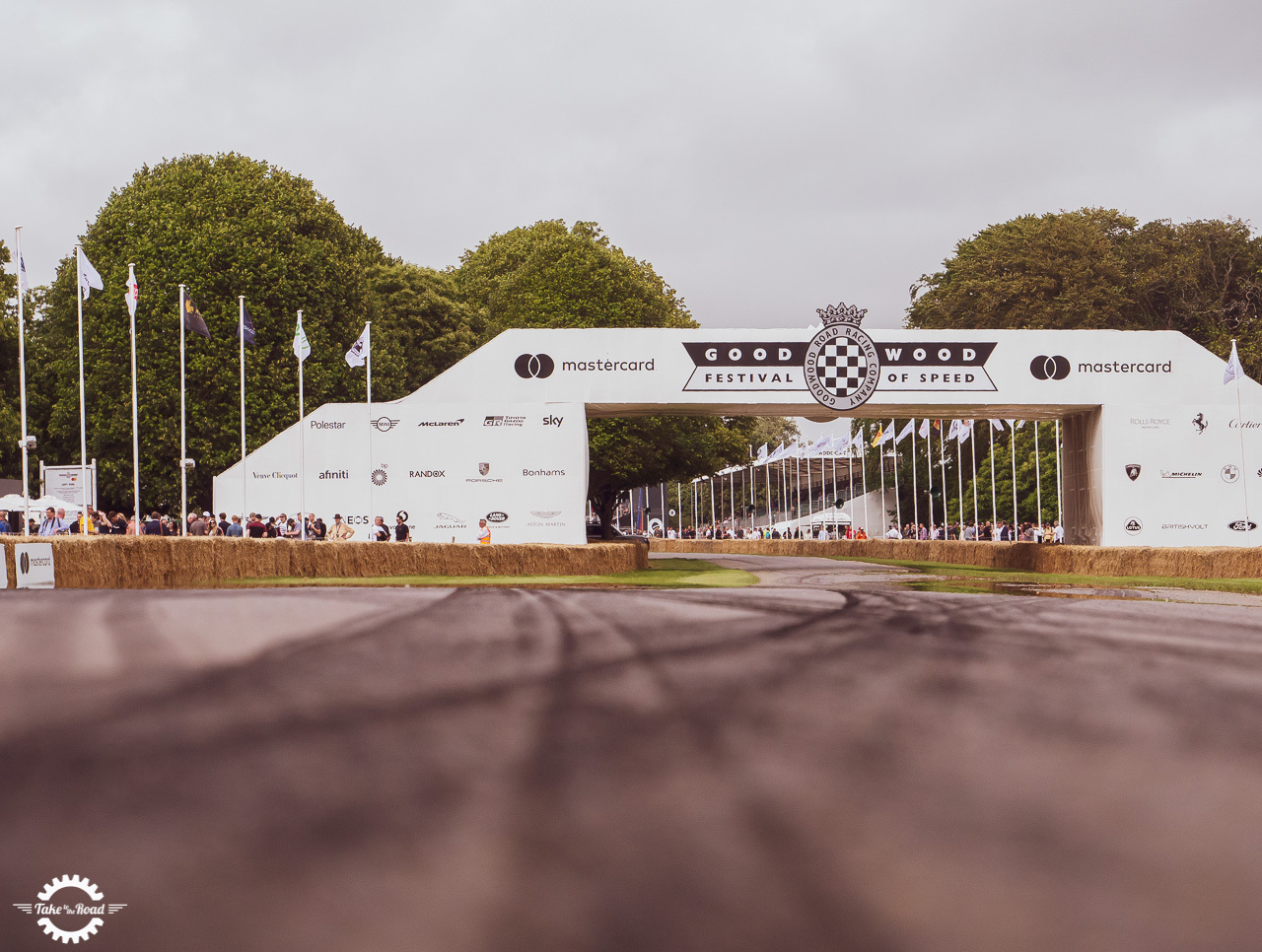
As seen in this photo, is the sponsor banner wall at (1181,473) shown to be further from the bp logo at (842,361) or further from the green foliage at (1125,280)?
the green foliage at (1125,280)

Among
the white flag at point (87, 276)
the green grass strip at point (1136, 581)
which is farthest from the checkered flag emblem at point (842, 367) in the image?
the white flag at point (87, 276)

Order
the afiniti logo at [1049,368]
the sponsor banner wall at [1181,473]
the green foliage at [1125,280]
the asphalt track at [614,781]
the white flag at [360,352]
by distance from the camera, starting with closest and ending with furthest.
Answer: the asphalt track at [614,781], the sponsor banner wall at [1181,473], the afiniti logo at [1049,368], the white flag at [360,352], the green foliage at [1125,280]

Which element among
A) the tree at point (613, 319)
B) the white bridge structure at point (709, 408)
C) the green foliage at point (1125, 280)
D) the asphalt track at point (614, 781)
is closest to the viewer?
the asphalt track at point (614, 781)

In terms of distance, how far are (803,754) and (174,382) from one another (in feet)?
125

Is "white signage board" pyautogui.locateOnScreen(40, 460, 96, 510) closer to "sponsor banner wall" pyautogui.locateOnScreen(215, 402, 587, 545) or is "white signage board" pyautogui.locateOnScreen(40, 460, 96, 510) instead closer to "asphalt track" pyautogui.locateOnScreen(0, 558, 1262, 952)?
"sponsor banner wall" pyautogui.locateOnScreen(215, 402, 587, 545)

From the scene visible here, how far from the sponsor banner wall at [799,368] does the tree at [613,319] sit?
14.4 meters

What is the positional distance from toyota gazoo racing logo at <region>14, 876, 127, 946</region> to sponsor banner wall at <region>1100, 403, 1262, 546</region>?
29110mm

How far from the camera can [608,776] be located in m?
1.62

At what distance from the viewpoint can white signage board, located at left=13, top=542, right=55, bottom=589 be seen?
50.9 feet

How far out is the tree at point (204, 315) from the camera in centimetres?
3616

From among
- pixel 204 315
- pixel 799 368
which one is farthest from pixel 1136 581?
pixel 204 315

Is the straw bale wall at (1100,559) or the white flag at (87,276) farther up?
the white flag at (87,276)

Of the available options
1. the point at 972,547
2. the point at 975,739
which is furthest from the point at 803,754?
the point at 972,547

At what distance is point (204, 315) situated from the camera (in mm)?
36750
